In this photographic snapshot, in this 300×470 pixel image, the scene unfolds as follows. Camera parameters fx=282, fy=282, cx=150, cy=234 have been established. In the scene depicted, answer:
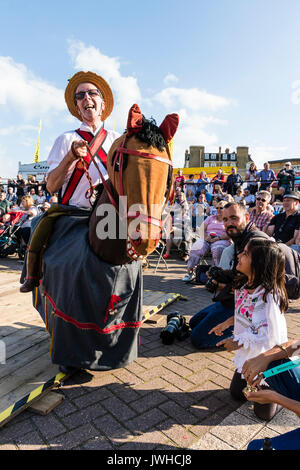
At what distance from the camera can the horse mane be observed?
1802mm

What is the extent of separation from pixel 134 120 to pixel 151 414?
229cm

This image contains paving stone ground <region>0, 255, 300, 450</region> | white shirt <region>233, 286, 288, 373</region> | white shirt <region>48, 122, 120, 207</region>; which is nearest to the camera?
paving stone ground <region>0, 255, 300, 450</region>

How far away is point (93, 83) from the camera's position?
2.99 meters

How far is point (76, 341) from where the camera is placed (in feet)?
8.08

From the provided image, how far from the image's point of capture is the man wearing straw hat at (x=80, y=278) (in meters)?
2.33

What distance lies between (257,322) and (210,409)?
34.4 inches

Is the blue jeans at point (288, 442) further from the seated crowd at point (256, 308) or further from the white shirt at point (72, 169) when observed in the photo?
the white shirt at point (72, 169)

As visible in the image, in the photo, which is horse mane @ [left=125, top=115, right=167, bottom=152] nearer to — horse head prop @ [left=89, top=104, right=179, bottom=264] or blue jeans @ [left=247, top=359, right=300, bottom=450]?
horse head prop @ [left=89, top=104, right=179, bottom=264]

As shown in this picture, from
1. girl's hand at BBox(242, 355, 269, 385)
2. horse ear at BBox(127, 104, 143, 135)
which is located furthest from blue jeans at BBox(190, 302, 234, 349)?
horse ear at BBox(127, 104, 143, 135)

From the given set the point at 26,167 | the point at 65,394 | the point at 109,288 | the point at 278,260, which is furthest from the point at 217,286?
the point at 26,167

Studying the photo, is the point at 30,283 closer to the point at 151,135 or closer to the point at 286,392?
the point at 151,135

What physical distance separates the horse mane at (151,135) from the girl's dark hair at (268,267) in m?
1.12

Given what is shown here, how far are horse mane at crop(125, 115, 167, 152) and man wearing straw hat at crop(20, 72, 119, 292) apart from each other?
0.63 m

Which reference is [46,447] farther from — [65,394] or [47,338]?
[47,338]
